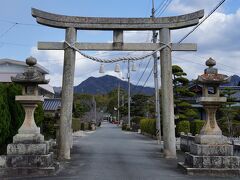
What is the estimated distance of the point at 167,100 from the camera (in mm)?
17078

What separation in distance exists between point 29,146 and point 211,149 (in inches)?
225

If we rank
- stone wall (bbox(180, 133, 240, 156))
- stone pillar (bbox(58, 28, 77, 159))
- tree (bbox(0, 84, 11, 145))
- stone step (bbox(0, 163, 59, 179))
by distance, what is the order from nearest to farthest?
stone step (bbox(0, 163, 59, 179)) → tree (bbox(0, 84, 11, 145)) → stone pillar (bbox(58, 28, 77, 159)) → stone wall (bbox(180, 133, 240, 156))

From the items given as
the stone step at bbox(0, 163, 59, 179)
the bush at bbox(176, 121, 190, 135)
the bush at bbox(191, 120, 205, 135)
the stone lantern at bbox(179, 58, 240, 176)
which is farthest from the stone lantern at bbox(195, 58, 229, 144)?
the bush at bbox(176, 121, 190, 135)

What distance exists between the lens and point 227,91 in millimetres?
32250

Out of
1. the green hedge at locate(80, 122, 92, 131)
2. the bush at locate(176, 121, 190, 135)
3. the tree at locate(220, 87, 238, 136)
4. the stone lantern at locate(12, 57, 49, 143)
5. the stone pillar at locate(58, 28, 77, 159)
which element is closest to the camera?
the stone lantern at locate(12, 57, 49, 143)

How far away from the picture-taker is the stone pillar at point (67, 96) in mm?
16375

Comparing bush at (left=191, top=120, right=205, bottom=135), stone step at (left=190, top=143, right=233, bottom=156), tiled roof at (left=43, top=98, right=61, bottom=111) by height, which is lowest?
stone step at (left=190, top=143, right=233, bottom=156)

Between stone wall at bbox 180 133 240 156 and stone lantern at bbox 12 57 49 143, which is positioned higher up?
stone lantern at bbox 12 57 49 143

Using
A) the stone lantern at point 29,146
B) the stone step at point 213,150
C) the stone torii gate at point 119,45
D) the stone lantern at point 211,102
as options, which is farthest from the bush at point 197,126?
the stone lantern at point 29,146

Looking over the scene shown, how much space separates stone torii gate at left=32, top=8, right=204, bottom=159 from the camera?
16578mm

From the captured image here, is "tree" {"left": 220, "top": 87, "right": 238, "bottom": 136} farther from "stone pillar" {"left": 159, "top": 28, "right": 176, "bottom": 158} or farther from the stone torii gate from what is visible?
the stone torii gate

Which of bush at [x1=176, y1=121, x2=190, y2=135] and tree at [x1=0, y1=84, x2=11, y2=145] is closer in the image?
tree at [x1=0, y1=84, x2=11, y2=145]

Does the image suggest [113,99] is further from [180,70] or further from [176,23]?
[176,23]

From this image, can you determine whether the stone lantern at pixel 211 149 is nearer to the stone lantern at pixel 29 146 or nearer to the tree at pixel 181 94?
the stone lantern at pixel 29 146
